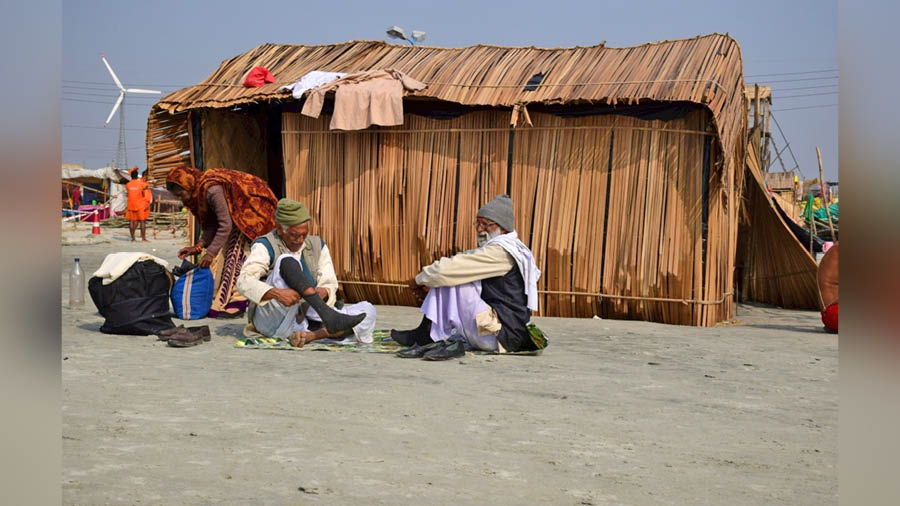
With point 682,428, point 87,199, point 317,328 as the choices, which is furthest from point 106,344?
point 87,199

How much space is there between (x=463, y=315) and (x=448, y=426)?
2028mm

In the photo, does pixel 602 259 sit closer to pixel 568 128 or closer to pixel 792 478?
pixel 568 128

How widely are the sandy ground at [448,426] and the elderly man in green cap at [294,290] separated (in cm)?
31

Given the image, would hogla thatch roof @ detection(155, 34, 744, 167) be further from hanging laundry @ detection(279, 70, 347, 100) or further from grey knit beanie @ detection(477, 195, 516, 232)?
grey knit beanie @ detection(477, 195, 516, 232)

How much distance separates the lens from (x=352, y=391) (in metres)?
4.62

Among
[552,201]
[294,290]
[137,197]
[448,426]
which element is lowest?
[448,426]

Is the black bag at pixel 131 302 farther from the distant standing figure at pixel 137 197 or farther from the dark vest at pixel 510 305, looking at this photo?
the distant standing figure at pixel 137 197

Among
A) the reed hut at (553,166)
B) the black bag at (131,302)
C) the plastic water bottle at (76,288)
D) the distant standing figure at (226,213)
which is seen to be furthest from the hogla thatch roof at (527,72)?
the black bag at (131,302)

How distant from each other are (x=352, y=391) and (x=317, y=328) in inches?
69.0

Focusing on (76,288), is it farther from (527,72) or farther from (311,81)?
(527,72)

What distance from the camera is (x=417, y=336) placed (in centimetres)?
609

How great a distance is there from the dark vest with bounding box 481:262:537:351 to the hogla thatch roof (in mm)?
2395

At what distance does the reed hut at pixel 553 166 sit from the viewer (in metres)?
7.66

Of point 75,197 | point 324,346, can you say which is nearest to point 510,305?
point 324,346
